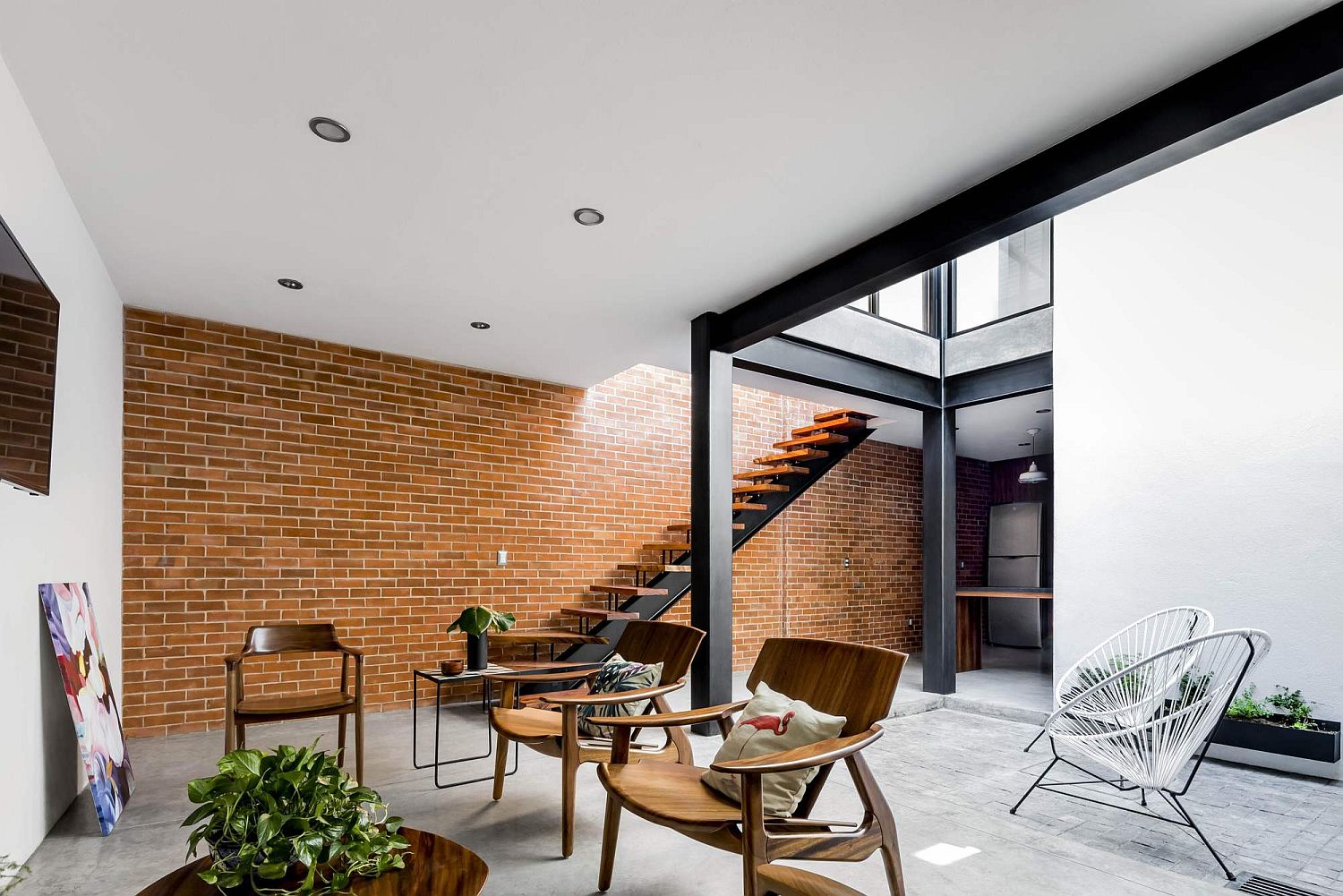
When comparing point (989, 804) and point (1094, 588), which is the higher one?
point (1094, 588)

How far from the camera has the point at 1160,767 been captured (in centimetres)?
294

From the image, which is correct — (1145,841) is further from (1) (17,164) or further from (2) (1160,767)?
(1) (17,164)

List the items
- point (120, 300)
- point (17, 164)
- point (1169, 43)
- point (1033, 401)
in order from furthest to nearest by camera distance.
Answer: point (1033, 401), point (120, 300), point (17, 164), point (1169, 43)

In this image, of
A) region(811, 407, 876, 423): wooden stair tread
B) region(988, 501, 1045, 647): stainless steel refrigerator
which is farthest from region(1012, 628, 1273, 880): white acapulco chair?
region(988, 501, 1045, 647): stainless steel refrigerator

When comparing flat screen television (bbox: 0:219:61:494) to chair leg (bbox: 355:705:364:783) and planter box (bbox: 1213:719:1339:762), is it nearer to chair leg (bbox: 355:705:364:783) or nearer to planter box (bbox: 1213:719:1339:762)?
chair leg (bbox: 355:705:364:783)

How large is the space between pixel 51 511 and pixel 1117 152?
4193 mm

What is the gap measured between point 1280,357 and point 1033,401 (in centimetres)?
259

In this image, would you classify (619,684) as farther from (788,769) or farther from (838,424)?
(838,424)

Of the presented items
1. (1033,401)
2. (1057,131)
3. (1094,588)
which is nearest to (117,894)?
(1057,131)

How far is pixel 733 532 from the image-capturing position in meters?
5.86

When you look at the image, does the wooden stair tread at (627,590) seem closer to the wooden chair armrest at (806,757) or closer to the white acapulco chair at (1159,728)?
the white acapulco chair at (1159,728)

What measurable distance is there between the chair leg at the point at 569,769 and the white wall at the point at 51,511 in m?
1.80

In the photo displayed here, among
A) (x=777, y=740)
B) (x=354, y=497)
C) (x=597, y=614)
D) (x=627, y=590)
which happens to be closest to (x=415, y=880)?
(x=777, y=740)

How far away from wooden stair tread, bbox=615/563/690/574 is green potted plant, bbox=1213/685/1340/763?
11.4ft
